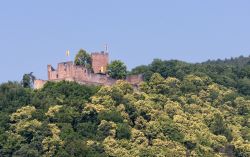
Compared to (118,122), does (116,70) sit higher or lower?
higher

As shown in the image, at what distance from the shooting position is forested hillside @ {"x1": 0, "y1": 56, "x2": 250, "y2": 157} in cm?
8488

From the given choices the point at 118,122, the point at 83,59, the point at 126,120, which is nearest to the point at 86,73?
the point at 83,59

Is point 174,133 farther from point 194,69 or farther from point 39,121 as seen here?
point 194,69

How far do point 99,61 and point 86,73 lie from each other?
3.71m

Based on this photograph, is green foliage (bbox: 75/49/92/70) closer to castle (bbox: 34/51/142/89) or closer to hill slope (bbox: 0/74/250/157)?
castle (bbox: 34/51/142/89)

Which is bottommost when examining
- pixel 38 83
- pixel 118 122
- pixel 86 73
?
pixel 118 122

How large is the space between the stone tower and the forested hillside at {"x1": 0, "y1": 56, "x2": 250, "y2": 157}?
431 centimetres

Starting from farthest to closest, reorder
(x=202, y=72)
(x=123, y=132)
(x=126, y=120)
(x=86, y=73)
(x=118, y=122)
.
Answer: (x=202, y=72) < (x=86, y=73) < (x=126, y=120) < (x=118, y=122) < (x=123, y=132)

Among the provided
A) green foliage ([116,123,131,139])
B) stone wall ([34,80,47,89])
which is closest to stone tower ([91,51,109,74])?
stone wall ([34,80,47,89])

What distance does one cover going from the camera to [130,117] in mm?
91438

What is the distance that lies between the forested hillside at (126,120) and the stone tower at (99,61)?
14.1 ft

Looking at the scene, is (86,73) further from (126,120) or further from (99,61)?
(126,120)

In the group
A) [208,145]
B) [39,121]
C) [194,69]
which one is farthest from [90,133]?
[194,69]

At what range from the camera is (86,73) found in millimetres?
100688
